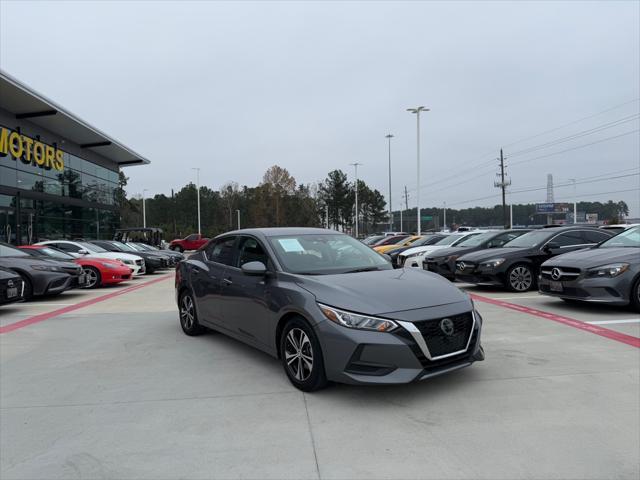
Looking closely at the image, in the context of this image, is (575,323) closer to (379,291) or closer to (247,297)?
(379,291)

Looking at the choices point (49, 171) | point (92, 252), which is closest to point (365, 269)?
point (92, 252)

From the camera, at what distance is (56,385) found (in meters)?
4.49

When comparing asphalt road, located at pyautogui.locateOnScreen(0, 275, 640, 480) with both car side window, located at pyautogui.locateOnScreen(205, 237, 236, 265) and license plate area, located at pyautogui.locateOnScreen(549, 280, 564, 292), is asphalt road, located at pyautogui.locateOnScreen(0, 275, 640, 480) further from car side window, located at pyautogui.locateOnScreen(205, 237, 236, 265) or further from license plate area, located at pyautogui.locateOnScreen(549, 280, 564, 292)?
license plate area, located at pyautogui.locateOnScreen(549, 280, 564, 292)

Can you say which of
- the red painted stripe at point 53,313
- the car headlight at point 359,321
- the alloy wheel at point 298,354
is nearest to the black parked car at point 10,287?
the red painted stripe at point 53,313

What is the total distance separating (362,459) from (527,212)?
129 m

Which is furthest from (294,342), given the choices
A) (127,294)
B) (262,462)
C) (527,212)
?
(527,212)

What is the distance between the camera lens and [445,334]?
12.3 feet

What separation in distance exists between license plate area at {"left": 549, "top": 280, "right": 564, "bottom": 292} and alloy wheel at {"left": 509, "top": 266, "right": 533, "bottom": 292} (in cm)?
225

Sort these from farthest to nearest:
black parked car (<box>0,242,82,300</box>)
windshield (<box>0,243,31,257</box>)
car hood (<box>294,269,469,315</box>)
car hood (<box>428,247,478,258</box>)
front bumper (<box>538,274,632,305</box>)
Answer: car hood (<box>428,247,478,258</box>) < windshield (<box>0,243,31,257</box>) < black parked car (<box>0,242,82,300</box>) < front bumper (<box>538,274,632,305</box>) < car hood (<box>294,269,469,315</box>)

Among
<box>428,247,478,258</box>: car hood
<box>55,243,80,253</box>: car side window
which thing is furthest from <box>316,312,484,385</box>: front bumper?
<box>55,243,80,253</box>: car side window

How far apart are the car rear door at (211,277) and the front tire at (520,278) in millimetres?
6947

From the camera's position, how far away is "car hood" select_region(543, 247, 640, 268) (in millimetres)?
7283

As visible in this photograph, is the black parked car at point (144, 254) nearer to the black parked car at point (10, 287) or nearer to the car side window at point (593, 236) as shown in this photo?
the black parked car at point (10, 287)

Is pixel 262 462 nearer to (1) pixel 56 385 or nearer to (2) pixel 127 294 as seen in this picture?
(1) pixel 56 385
